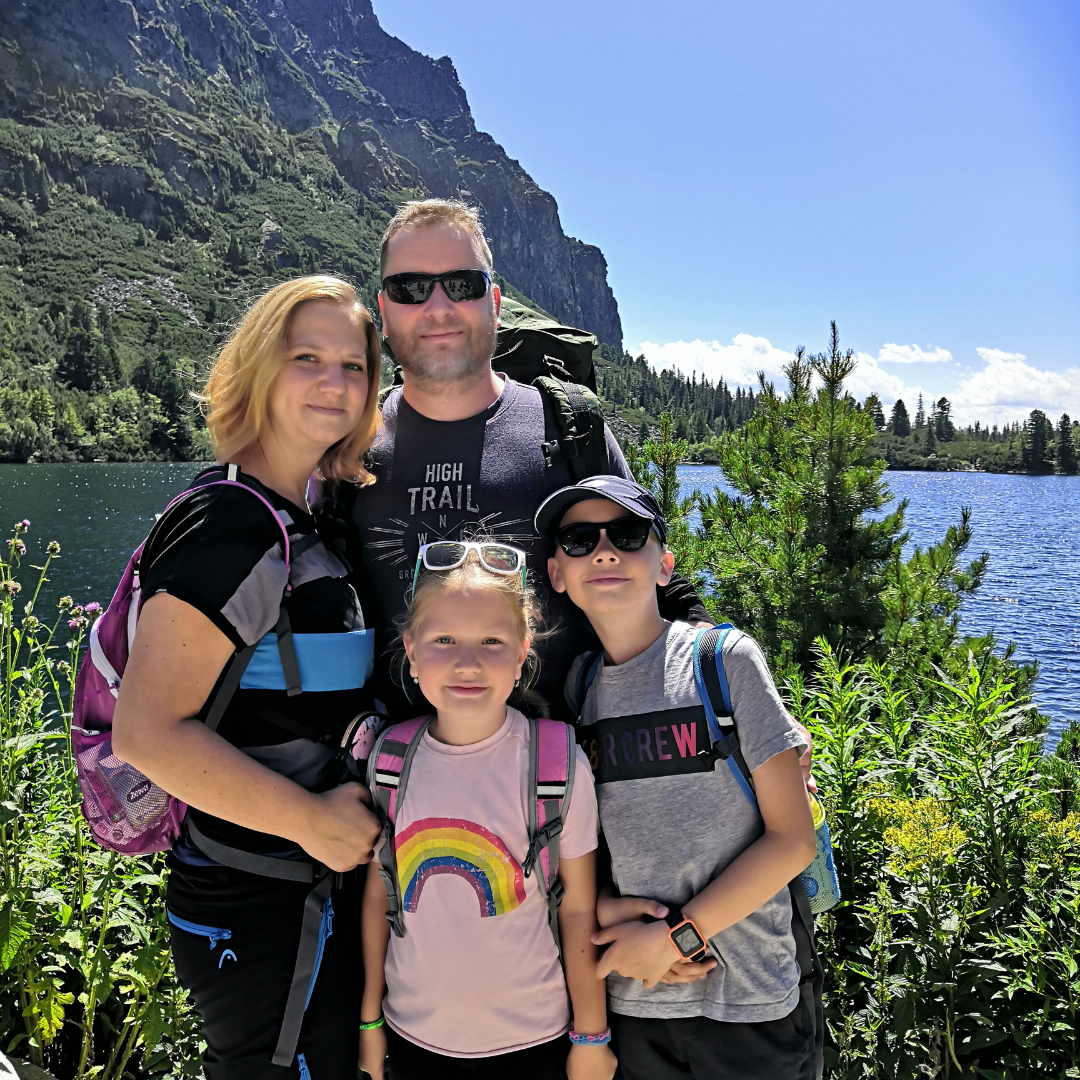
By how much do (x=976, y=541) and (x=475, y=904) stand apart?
104ft

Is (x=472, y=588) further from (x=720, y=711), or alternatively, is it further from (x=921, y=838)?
(x=921, y=838)

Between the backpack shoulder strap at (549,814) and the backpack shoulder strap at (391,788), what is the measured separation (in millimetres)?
309

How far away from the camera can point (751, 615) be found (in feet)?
19.2

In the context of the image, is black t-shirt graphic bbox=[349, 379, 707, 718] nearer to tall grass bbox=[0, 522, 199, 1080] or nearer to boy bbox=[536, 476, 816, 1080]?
boy bbox=[536, 476, 816, 1080]

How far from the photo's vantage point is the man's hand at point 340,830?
1.67 meters

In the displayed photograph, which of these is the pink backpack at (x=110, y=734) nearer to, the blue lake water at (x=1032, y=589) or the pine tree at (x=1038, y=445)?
the blue lake water at (x=1032, y=589)

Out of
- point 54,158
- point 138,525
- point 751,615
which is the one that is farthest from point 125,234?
point 751,615

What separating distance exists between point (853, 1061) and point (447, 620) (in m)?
1.78

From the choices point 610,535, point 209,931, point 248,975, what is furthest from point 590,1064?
point 610,535

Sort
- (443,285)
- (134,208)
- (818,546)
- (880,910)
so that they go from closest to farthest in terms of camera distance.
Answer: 1. (880,910)
2. (443,285)
3. (818,546)
4. (134,208)

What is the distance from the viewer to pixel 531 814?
1.73 metres

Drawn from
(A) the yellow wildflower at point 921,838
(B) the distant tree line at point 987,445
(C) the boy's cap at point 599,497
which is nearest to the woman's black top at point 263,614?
(C) the boy's cap at point 599,497

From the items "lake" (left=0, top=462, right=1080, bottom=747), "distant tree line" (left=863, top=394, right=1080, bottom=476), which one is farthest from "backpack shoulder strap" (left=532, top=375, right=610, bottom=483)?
"distant tree line" (left=863, top=394, right=1080, bottom=476)

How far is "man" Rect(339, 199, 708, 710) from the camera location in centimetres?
228
